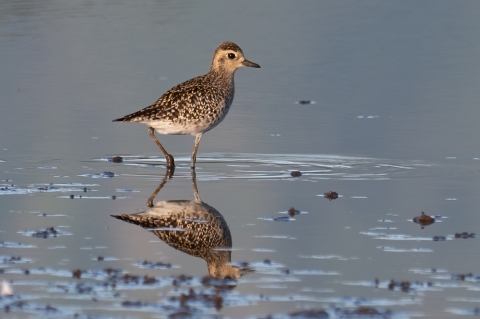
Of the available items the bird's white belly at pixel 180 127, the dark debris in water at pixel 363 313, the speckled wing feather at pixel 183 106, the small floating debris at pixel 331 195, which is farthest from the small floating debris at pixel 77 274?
the bird's white belly at pixel 180 127

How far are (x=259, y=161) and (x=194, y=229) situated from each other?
11.1 feet

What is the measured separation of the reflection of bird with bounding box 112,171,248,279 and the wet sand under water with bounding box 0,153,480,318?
17mm

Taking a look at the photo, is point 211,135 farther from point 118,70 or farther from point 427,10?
point 427,10

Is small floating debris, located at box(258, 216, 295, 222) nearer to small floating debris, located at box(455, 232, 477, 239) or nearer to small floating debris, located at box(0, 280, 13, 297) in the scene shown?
small floating debris, located at box(455, 232, 477, 239)

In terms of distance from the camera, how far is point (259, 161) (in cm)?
1259

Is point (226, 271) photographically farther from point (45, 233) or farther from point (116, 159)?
point (116, 159)

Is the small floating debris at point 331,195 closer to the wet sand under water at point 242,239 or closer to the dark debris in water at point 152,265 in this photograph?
the wet sand under water at point 242,239

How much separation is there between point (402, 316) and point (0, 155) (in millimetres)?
6818

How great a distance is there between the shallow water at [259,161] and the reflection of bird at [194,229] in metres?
0.10

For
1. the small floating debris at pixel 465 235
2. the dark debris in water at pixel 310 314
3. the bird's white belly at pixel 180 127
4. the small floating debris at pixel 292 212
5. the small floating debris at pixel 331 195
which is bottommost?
the dark debris in water at pixel 310 314

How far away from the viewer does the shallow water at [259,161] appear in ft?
25.1

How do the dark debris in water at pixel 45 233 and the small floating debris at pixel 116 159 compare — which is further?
the small floating debris at pixel 116 159

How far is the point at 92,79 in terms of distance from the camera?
17094 millimetres

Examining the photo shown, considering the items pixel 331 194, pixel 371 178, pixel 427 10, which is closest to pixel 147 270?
pixel 331 194
